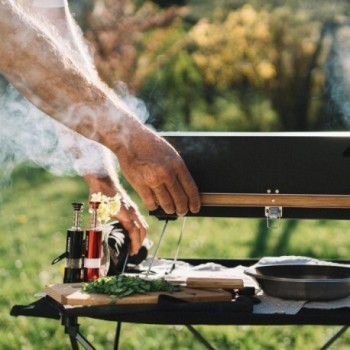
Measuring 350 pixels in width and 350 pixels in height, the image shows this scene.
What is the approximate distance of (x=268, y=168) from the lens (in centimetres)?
257

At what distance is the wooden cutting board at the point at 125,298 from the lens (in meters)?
2.19

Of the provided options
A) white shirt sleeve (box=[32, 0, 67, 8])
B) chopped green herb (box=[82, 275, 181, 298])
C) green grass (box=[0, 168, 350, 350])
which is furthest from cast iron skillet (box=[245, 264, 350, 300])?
green grass (box=[0, 168, 350, 350])

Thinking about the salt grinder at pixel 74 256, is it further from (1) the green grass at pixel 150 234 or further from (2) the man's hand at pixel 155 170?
(1) the green grass at pixel 150 234

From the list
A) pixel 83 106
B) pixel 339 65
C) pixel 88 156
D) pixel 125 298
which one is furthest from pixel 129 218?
pixel 339 65

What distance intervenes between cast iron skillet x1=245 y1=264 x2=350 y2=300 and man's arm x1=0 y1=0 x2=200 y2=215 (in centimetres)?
33

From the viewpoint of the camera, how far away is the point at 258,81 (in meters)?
7.43

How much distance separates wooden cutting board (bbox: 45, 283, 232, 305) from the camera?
2188 mm

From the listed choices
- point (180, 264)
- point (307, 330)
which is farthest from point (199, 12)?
point (180, 264)

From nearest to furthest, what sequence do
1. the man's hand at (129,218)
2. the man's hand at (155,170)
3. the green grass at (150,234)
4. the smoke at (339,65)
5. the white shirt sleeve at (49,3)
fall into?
1. the man's hand at (155,170)
2. the man's hand at (129,218)
3. the white shirt sleeve at (49,3)
4. the green grass at (150,234)
5. the smoke at (339,65)

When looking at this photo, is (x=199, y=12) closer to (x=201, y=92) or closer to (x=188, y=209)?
(x=201, y=92)

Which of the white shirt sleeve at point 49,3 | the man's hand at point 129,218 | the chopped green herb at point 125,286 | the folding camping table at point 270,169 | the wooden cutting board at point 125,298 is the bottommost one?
the wooden cutting board at point 125,298

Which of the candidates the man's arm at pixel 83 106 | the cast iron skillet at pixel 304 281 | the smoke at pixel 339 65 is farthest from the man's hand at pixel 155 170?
the smoke at pixel 339 65

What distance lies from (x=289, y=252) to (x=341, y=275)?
3294 mm

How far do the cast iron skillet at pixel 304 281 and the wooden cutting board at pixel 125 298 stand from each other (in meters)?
0.14
